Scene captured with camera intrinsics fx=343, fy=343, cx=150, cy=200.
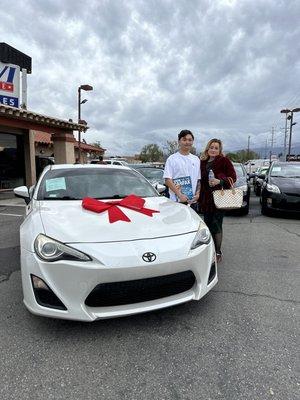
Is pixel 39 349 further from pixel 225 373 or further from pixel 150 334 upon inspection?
pixel 225 373

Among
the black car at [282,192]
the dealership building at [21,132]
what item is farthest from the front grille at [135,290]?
the dealership building at [21,132]

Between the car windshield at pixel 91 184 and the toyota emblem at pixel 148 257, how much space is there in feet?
4.85

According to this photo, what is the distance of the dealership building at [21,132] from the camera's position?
14.7 metres

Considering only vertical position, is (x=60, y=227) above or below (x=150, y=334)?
above

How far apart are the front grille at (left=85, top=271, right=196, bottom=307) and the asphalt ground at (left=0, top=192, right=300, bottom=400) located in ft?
1.06

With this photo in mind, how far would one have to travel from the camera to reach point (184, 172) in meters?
4.30

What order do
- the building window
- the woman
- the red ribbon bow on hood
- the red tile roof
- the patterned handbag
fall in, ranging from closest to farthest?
the red ribbon bow on hood < the patterned handbag < the woman < the building window < the red tile roof

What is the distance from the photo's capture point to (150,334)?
2691 mm

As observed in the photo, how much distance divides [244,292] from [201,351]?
3.99ft

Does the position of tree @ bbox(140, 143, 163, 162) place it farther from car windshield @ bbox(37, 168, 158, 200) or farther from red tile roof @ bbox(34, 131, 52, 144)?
car windshield @ bbox(37, 168, 158, 200)

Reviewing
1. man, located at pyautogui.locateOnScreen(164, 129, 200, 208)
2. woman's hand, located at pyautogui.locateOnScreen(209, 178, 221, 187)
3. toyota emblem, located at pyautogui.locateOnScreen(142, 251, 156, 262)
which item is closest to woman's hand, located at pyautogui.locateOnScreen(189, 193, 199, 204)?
man, located at pyautogui.locateOnScreen(164, 129, 200, 208)

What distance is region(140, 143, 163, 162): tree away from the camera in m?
68.2

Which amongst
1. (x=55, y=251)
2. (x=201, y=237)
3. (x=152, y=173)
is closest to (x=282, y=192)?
(x=152, y=173)

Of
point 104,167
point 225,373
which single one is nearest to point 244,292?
point 225,373
